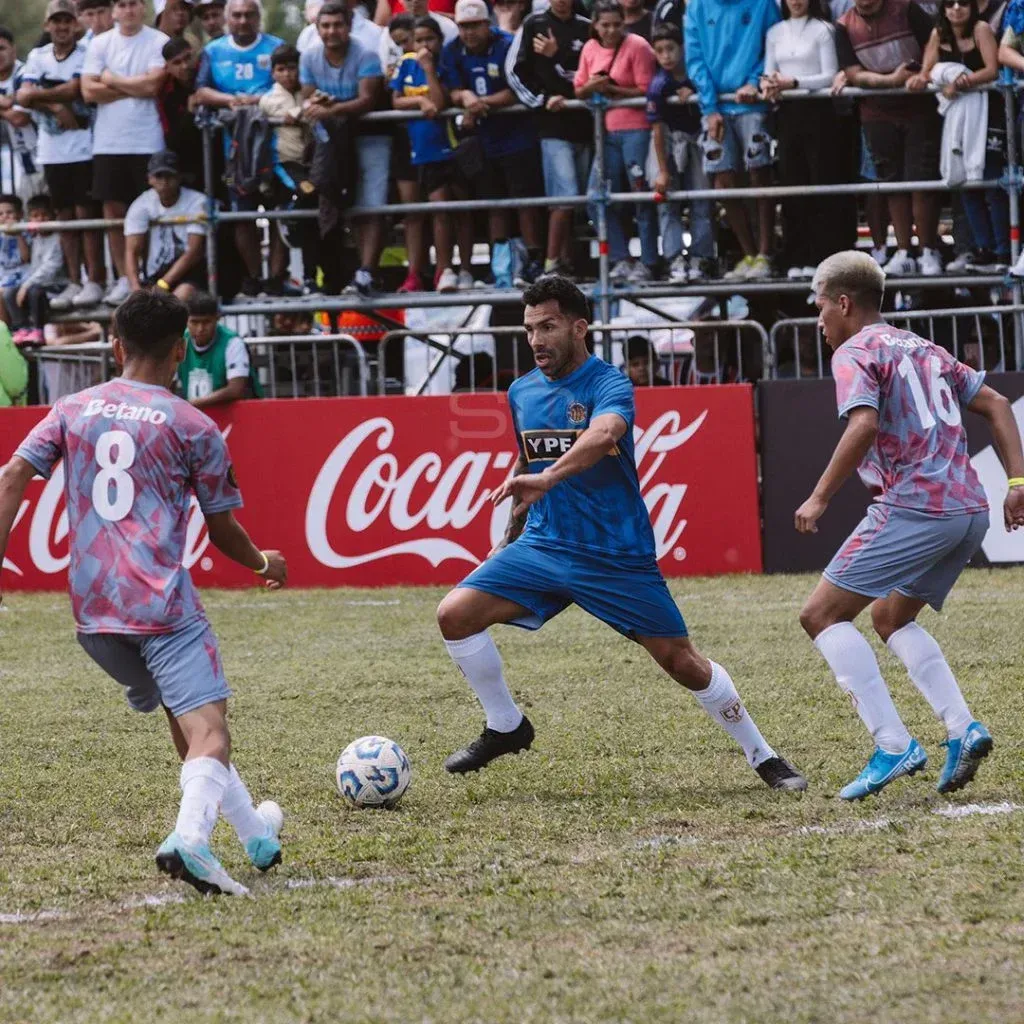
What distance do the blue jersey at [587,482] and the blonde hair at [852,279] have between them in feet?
2.77

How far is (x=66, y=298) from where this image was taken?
50.4 ft

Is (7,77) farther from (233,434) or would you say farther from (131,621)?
(131,621)

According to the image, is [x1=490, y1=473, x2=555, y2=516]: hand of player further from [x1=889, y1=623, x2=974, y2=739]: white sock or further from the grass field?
[x1=889, y1=623, x2=974, y2=739]: white sock

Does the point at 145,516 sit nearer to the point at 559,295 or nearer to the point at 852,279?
the point at 559,295

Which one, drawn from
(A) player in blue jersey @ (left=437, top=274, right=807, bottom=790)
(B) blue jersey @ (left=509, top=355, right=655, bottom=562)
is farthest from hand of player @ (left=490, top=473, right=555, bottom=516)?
(B) blue jersey @ (left=509, top=355, right=655, bottom=562)

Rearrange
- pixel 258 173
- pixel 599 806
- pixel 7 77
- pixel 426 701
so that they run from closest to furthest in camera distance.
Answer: pixel 599 806
pixel 426 701
pixel 258 173
pixel 7 77

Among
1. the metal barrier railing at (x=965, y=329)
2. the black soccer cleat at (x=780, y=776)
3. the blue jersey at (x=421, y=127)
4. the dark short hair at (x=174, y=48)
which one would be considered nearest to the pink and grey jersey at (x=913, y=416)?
the black soccer cleat at (x=780, y=776)

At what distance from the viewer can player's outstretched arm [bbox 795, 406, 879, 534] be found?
19.4ft

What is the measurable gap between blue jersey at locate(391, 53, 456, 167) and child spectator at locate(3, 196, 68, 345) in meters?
3.47

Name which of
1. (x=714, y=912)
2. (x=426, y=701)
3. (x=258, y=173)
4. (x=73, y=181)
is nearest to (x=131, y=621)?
(x=714, y=912)

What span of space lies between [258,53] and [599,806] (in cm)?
1007

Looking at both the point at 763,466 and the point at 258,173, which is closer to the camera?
the point at 763,466

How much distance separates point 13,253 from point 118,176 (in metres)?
1.71

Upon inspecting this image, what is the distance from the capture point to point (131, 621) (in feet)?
16.8
